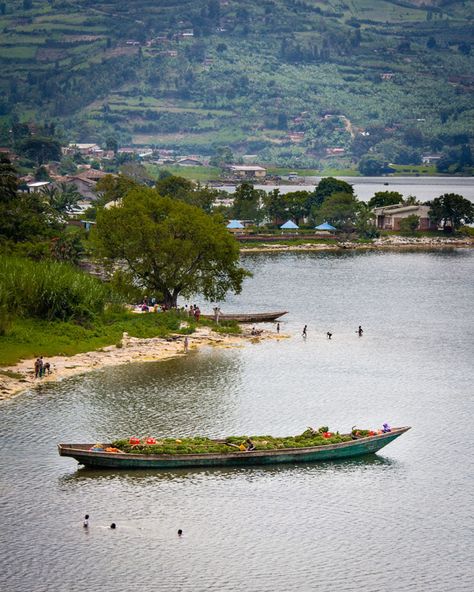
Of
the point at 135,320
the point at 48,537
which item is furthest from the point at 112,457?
the point at 135,320

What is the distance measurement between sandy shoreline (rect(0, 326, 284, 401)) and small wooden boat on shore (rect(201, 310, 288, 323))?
248 cm

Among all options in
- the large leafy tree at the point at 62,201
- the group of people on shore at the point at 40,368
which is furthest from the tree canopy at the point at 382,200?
the group of people on shore at the point at 40,368

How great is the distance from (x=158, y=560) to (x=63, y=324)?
3552 cm

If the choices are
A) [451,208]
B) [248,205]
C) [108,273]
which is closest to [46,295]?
[108,273]

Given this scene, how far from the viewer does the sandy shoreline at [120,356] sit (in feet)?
229

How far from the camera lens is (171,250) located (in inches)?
3543

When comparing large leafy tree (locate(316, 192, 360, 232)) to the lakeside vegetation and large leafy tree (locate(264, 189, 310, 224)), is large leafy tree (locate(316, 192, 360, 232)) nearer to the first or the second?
large leafy tree (locate(264, 189, 310, 224))

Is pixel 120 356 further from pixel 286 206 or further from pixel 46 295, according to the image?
pixel 286 206

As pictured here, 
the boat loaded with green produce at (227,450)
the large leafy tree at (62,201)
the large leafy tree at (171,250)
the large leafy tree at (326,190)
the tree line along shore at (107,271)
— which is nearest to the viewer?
the boat loaded with green produce at (227,450)

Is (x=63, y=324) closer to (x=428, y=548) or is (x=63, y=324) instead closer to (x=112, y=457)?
(x=112, y=457)

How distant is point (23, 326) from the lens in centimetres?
7912

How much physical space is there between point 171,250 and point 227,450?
115ft

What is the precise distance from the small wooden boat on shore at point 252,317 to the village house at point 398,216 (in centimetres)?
8029

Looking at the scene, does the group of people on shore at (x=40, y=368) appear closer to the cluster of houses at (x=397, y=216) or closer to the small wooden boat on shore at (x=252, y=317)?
the small wooden boat on shore at (x=252, y=317)
